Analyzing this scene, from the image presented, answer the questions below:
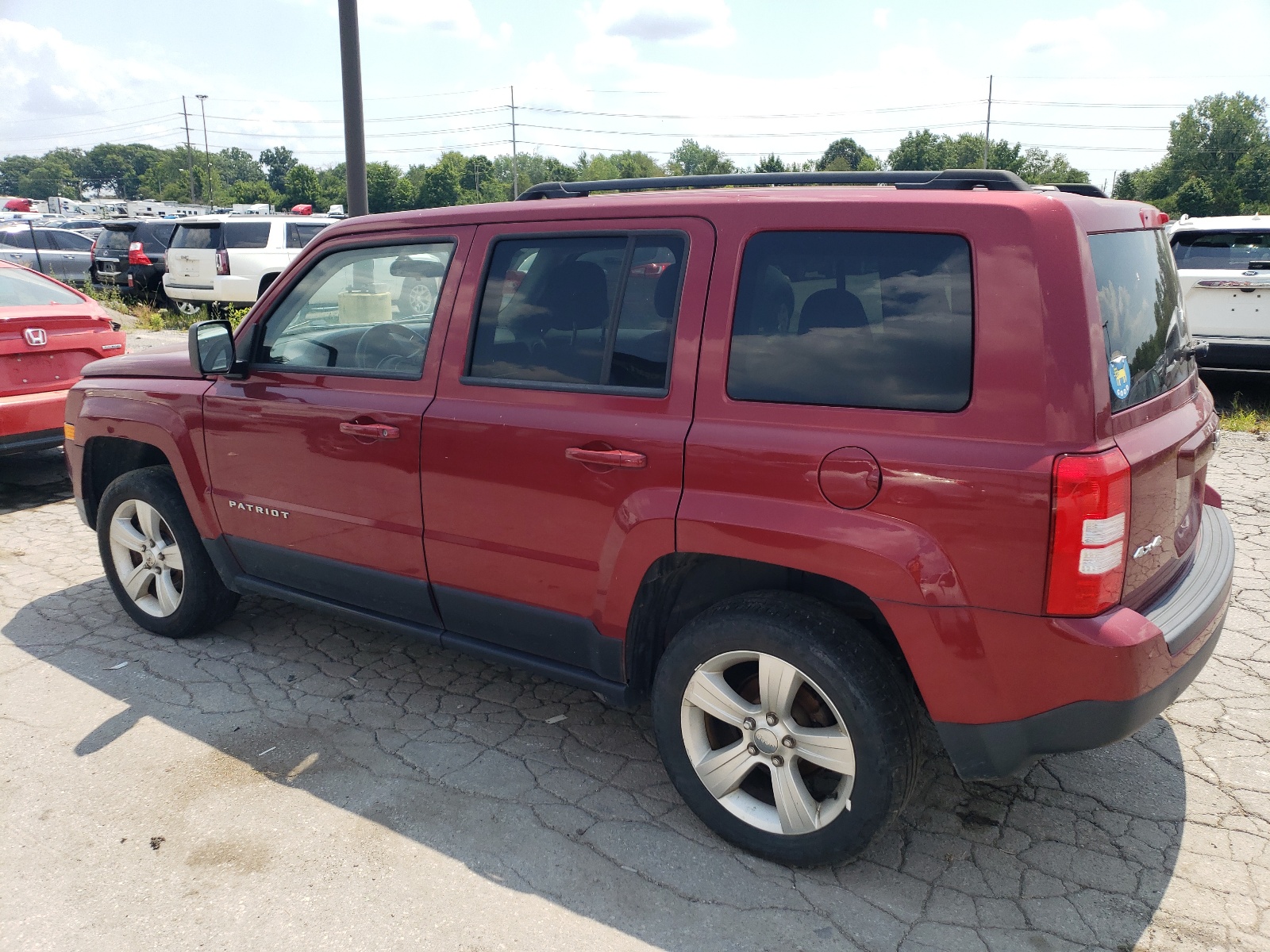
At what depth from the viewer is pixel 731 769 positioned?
2.83m

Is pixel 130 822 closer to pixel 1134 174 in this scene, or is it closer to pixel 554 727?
pixel 554 727

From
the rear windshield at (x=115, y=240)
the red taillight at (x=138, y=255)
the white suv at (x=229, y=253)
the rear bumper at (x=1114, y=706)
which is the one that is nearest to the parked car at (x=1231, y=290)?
the rear bumper at (x=1114, y=706)

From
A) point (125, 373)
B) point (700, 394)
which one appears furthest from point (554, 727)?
point (125, 373)

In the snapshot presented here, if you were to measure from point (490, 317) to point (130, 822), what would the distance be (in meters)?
2.00

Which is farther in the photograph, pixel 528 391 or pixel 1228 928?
pixel 528 391

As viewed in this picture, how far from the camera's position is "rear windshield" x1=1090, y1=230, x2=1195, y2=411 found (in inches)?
93.8

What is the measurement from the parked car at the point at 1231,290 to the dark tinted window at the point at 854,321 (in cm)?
736

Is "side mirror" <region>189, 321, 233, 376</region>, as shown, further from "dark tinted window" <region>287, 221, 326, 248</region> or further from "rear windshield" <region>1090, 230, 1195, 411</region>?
"dark tinted window" <region>287, 221, 326, 248</region>

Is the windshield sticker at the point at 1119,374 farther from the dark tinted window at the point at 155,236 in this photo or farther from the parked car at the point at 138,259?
the dark tinted window at the point at 155,236

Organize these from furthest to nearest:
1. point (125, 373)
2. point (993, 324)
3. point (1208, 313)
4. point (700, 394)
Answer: point (1208, 313) → point (125, 373) → point (700, 394) → point (993, 324)

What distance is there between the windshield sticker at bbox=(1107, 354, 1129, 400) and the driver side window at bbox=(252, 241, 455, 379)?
214 cm

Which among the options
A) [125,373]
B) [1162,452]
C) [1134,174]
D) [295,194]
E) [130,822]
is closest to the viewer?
[1162,452]

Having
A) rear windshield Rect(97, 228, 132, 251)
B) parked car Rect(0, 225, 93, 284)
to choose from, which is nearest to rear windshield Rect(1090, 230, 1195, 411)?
rear windshield Rect(97, 228, 132, 251)

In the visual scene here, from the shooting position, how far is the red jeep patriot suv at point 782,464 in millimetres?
2297
